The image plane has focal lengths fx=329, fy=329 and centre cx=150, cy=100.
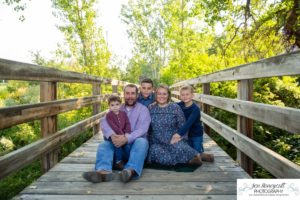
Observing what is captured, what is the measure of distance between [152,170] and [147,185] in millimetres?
543

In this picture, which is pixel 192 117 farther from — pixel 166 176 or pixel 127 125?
pixel 166 176

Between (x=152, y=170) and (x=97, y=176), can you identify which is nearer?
(x=97, y=176)

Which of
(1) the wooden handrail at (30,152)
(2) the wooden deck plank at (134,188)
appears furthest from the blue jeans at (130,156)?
(1) the wooden handrail at (30,152)

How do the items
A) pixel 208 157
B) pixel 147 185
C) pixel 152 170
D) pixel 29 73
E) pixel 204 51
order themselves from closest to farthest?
pixel 29 73, pixel 147 185, pixel 152 170, pixel 208 157, pixel 204 51

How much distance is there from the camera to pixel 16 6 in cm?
1352

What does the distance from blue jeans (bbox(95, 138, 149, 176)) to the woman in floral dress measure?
277mm

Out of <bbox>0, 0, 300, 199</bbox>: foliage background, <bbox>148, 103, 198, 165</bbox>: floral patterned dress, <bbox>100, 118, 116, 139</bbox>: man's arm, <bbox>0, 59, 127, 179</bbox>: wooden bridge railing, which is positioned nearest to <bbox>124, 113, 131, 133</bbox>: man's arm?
<bbox>100, 118, 116, 139</bbox>: man's arm

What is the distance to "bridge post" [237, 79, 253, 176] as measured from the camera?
3300mm

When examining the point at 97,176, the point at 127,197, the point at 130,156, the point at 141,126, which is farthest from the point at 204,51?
the point at 127,197

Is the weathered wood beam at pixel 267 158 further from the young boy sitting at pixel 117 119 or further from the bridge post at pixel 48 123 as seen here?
the bridge post at pixel 48 123

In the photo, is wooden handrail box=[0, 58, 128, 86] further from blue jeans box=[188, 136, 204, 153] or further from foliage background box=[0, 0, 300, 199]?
foliage background box=[0, 0, 300, 199]

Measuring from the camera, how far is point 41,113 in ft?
9.64

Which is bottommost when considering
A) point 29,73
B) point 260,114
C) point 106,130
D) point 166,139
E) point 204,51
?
point 166,139

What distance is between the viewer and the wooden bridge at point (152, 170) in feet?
7.60
